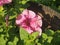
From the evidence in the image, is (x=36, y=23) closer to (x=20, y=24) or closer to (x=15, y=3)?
(x=20, y=24)

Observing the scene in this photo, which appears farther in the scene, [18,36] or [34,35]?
[18,36]

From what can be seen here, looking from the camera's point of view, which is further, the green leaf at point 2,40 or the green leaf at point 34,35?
the green leaf at point 2,40

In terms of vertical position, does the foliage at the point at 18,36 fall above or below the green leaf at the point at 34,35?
below

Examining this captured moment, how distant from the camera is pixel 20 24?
1864mm

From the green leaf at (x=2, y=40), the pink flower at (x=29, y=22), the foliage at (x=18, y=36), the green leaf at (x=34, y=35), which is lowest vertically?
the green leaf at (x=2, y=40)

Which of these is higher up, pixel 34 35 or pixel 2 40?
pixel 34 35

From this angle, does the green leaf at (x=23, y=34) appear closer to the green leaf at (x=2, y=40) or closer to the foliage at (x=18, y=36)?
the foliage at (x=18, y=36)

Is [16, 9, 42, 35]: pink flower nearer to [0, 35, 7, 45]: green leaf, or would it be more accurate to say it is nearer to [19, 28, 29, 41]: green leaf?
[19, 28, 29, 41]: green leaf

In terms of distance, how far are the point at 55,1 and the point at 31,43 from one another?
178 cm

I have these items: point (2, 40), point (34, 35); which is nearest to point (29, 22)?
point (34, 35)

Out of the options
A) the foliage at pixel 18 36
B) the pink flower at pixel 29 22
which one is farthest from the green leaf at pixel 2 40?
the pink flower at pixel 29 22

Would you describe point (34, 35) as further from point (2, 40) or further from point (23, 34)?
point (2, 40)

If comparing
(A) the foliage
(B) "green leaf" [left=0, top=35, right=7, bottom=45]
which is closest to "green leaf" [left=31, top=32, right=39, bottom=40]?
(A) the foliage

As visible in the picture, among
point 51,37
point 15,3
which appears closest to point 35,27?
→ point 51,37
